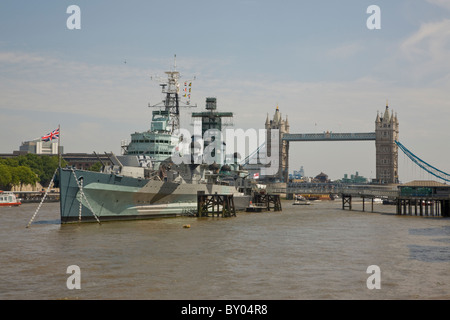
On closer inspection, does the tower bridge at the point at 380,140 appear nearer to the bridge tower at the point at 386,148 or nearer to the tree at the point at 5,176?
the bridge tower at the point at 386,148

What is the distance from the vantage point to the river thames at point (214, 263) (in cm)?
1784

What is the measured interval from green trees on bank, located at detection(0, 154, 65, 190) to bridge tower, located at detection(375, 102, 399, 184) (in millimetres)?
110510

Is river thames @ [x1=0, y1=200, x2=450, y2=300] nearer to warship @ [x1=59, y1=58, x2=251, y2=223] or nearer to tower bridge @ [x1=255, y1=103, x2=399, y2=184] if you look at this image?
warship @ [x1=59, y1=58, x2=251, y2=223]

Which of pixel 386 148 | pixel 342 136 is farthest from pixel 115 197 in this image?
pixel 386 148

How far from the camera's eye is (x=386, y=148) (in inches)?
6708

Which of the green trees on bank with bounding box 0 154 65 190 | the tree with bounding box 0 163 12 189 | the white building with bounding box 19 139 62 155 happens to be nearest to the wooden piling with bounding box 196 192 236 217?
the tree with bounding box 0 163 12 189

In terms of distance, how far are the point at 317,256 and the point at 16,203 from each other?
204ft

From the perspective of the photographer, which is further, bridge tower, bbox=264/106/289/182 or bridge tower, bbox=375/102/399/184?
bridge tower, bbox=264/106/289/182

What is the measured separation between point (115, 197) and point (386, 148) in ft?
482

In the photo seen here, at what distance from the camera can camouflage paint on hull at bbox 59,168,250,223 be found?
37.3m

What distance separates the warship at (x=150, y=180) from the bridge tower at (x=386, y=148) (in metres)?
111

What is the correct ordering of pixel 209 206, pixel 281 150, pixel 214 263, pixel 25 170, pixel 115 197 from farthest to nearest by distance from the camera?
pixel 281 150 < pixel 25 170 < pixel 209 206 < pixel 115 197 < pixel 214 263

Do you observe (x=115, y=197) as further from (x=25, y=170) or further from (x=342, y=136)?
(x=342, y=136)
